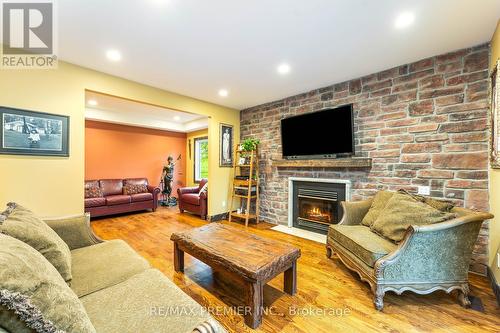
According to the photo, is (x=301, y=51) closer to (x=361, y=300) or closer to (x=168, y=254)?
(x=361, y=300)

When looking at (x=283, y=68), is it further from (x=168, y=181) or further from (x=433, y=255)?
(x=168, y=181)

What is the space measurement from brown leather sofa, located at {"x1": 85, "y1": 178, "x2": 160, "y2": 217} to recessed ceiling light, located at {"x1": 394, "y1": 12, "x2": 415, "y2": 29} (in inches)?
216

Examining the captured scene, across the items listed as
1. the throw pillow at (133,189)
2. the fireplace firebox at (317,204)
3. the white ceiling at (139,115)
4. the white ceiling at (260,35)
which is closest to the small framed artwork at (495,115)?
the white ceiling at (260,35)

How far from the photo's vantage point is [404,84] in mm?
2842

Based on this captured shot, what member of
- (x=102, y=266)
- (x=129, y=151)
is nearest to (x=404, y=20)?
(x=102, y=266)

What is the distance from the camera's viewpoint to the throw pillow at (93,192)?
15.4 ft

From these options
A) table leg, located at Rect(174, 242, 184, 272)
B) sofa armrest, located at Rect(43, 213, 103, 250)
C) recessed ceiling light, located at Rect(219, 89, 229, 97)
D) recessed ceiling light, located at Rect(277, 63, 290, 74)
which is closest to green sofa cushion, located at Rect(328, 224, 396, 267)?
table leg, located at Rect(174, 242, 184, 272)

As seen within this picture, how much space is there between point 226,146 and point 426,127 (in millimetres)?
3412

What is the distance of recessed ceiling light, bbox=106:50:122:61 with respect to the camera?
254cm

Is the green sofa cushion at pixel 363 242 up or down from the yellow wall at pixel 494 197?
down

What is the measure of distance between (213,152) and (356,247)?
3224 millimetres

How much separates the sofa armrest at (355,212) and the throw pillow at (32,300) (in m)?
2.66

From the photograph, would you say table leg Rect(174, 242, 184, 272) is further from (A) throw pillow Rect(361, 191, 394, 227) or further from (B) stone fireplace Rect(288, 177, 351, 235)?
(B) stone fireplace Rect(288, 177, 351, 235)

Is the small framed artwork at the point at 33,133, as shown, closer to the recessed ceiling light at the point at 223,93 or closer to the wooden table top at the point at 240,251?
the wooden table top at the point at 240,251
